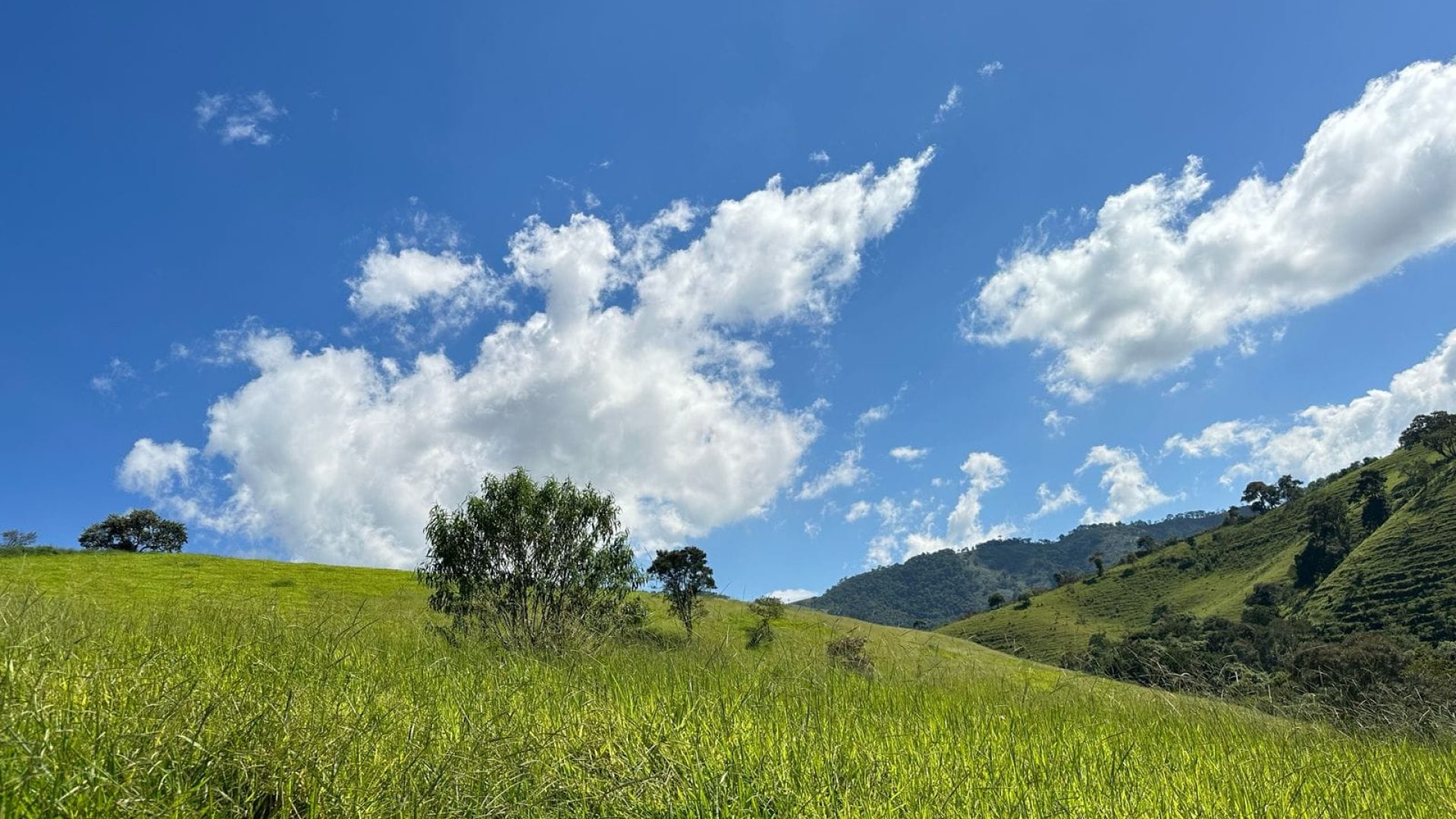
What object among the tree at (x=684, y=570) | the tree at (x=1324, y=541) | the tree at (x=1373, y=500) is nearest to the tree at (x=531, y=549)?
the tree at (x=684, y=570)

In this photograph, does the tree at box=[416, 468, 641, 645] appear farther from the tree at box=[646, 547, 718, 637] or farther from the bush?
the tree at box=[646, 547, 718, 637]

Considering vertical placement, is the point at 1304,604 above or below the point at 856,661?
A: below

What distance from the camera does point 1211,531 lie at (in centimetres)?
18962

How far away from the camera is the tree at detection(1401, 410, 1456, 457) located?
14412cm

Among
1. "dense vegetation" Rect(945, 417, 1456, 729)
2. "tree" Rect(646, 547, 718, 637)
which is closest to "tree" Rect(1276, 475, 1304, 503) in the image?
"dense vegetation" Rect(945, 417, 1456, 729)

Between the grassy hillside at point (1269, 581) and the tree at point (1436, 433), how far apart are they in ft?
13.8

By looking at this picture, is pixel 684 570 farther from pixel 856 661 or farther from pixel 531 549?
pixel 856 661

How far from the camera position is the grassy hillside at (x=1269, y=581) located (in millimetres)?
92250

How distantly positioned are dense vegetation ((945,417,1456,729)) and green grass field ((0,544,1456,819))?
1.26 m

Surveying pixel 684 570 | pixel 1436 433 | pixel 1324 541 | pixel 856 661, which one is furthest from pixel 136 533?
pixel 1436 433

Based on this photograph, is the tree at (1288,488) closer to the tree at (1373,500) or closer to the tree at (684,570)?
the tree at (1373,500)

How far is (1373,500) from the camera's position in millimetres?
135500

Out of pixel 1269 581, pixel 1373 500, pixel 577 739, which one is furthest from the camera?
pixel 1373 500

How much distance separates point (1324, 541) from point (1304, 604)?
31.3 m
